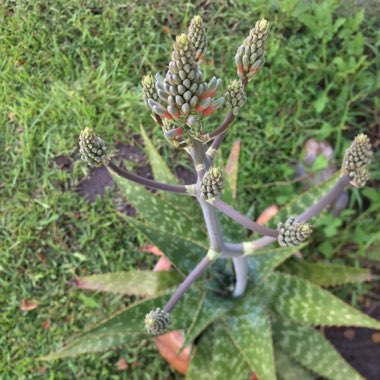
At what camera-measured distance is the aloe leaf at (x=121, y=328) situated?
6.05 ft

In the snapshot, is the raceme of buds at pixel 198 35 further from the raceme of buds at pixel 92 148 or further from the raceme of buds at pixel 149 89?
the raceme of buds at pixel 92 148

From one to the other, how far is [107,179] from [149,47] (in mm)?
781

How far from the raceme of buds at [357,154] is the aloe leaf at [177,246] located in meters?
0.75

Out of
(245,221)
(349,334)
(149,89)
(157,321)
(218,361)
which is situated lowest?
(349,334)

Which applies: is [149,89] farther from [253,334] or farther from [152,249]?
[152,249]

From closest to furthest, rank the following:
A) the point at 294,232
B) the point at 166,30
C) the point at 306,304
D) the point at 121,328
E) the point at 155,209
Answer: the point at 294,232 → the point at 121,328 → the point at 306,304 → the point at 155,209 → the point at 166,30

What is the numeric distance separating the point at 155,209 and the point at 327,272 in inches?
31.0

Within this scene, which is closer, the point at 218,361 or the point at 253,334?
the point at 253,334

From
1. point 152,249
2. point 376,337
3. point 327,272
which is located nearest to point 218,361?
point 327,272

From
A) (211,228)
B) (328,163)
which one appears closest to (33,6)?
(328,163)

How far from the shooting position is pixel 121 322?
1887 mm

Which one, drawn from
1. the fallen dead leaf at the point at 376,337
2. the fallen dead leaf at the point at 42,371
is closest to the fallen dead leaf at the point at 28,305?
the fallen dead leaf at the point at 42,371

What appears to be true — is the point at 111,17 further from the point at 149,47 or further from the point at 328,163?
the point at 328,163

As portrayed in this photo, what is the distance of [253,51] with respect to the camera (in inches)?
46.3
